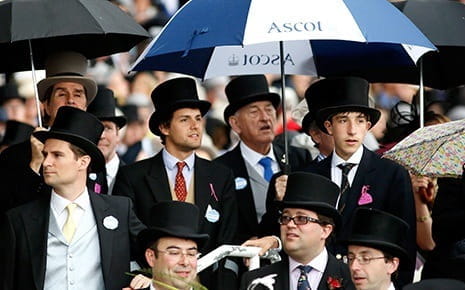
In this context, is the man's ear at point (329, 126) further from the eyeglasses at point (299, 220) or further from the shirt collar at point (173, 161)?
the eyeglasses at point (299, 220)

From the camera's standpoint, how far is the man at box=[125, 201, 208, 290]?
9.35 m

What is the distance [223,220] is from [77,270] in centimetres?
152

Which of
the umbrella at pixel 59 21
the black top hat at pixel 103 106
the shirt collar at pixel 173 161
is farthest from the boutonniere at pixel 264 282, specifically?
the black top hat at pixel 103 106

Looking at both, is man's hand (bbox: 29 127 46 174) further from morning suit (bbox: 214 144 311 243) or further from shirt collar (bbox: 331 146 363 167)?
shirt collar (bbox: 331 146 363 167)

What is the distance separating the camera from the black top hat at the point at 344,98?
34.9 feet

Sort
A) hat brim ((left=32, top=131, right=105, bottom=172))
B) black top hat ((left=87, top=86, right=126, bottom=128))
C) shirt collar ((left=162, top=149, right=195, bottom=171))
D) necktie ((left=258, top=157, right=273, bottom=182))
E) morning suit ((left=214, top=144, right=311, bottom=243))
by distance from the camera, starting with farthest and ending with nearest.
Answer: black top hat ((left=87, top=86, right=126, bottom=128))
necktie ((left=258, top=157, right=273, bottom=182))
morning suit ((left=214, top=144, right=311, bottom=243))
shirt collar ((left=162, top=149, right=195, bottom=171))
hat brim ((left=32, top=131, right=105, bottom=172))

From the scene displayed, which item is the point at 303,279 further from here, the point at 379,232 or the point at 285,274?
the point at 379,232

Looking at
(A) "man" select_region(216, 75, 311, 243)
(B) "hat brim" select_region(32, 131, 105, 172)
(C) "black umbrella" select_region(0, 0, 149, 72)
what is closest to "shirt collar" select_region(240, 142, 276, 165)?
(A) "man" select_region(216, 75, 311, 243)

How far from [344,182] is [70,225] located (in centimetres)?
195

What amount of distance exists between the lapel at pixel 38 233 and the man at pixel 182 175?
A: 1.14m

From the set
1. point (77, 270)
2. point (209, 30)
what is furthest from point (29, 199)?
point (209, 30)

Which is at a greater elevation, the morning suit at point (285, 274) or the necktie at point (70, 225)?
the necktie at point (70, 225)

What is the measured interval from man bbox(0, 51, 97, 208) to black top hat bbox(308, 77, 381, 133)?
5.62ft

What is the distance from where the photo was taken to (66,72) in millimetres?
11219
